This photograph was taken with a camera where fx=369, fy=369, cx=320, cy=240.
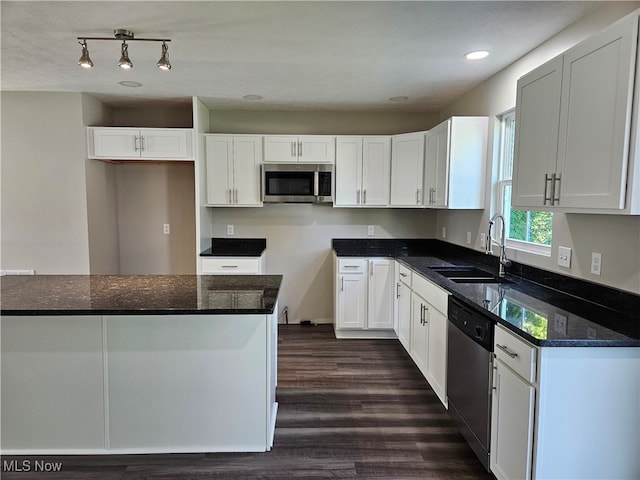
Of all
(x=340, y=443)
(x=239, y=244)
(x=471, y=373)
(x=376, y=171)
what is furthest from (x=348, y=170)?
(x=340, y=443)

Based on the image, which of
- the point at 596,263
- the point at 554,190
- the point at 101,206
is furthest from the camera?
the point at 101,206

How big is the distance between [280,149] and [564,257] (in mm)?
2822

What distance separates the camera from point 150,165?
4211 millimetres

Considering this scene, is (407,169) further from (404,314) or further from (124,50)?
(124,50)

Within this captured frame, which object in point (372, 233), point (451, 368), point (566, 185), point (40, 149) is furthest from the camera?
point (372, 233)

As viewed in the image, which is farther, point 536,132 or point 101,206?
point 101,206

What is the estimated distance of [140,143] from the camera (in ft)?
12.1

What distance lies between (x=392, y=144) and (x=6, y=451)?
3890mm

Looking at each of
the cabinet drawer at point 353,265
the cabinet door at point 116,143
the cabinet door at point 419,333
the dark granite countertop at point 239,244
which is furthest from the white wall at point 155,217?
the cabinet door at point 419,333

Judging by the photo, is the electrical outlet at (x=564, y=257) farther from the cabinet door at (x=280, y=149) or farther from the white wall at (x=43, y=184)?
the white wall at (x=43, y=184)

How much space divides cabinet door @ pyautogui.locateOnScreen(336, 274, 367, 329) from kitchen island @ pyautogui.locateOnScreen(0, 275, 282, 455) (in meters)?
1.87

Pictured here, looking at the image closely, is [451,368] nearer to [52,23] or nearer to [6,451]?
[6,451]

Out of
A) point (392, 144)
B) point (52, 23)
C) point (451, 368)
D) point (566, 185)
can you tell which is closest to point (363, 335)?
point (451, 368)

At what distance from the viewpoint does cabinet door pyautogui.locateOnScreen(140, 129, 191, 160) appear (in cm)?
370
